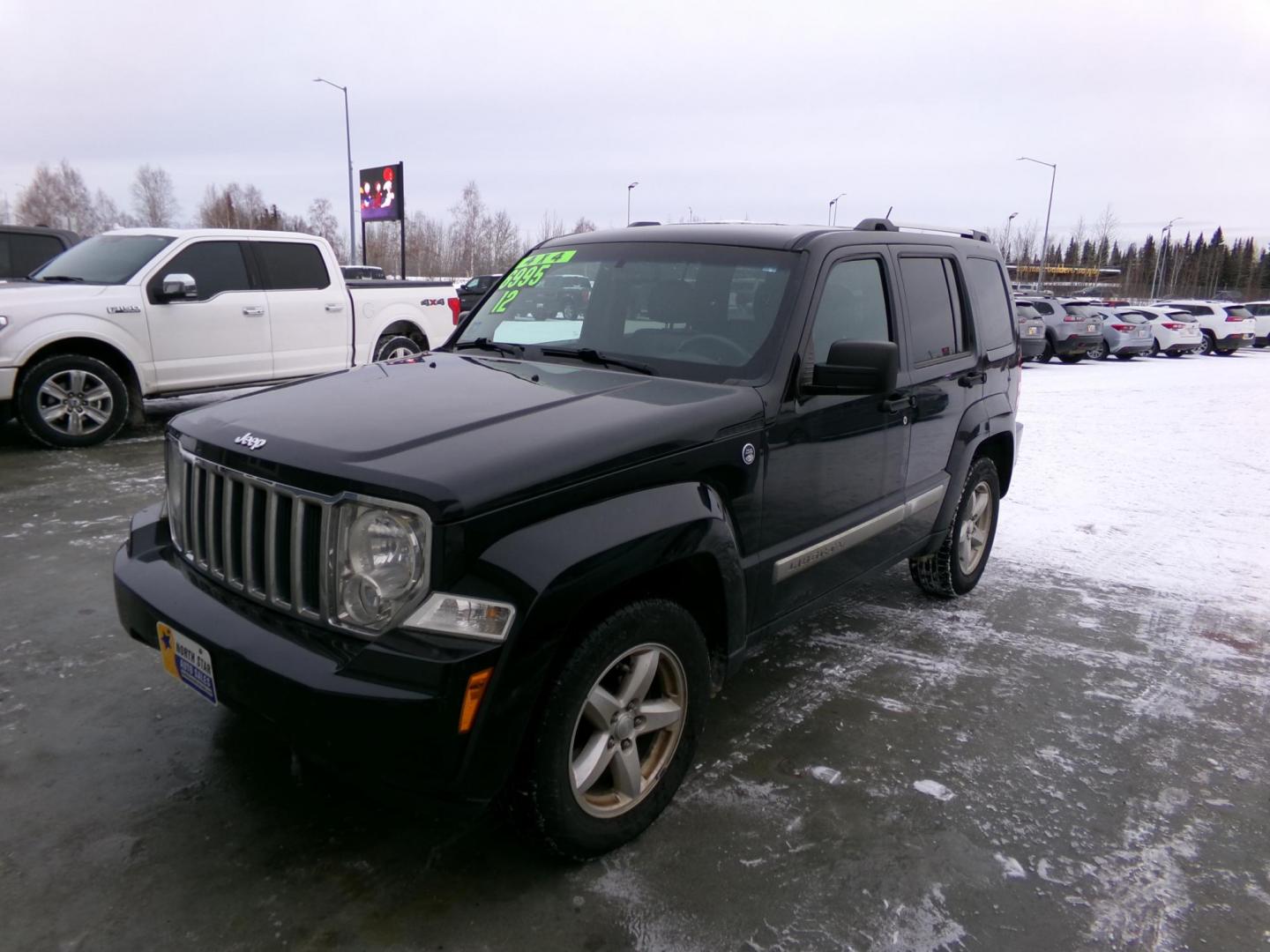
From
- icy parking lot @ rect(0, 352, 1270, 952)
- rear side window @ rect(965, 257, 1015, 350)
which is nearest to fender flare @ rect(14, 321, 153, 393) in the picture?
icy parking lot @ rect(0, 352, 1270, 952)

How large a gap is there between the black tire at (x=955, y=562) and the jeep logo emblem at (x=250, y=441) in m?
3.38

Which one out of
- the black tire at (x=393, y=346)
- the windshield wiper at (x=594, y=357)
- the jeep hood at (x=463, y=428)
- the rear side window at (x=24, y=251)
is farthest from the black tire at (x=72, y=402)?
the windshield wiper at (x=594, y=357)

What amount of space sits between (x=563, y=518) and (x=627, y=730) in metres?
0.72

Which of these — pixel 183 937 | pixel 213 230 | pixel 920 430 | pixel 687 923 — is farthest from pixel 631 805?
pixel 213 230

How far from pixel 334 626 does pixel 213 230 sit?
25.9 ft

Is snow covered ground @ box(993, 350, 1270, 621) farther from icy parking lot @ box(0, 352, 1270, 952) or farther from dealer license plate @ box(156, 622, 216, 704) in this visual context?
dealer license plate @ box(156, 622, 216, 704)

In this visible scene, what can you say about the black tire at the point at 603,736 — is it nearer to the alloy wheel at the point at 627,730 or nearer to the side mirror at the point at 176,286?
the alloy wheel at the point at 627,730

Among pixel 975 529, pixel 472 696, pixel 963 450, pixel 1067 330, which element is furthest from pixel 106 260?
pixel 1067 330

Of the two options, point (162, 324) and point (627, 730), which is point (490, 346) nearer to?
point (627, 730)

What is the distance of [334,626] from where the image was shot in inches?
92.0

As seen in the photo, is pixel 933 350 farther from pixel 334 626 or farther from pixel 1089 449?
pixel 1089 449

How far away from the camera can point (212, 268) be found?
866cm

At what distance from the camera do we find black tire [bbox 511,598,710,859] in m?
2.39

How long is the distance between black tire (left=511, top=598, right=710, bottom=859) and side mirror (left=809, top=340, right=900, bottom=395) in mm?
1035
